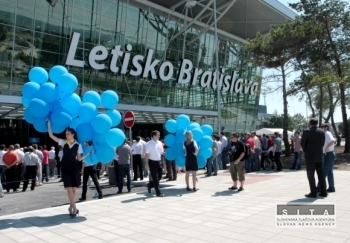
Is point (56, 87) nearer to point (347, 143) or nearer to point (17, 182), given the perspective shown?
point (17, 182)

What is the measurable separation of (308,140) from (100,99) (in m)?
4.84

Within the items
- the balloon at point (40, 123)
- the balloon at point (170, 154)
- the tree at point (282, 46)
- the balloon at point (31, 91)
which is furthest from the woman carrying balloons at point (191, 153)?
the tree at point (282, 46)

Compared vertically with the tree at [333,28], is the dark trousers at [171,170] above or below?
below

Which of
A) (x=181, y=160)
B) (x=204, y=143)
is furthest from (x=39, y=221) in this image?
(x=204, y=143)

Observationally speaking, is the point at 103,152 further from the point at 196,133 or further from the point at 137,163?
the point at 137,163

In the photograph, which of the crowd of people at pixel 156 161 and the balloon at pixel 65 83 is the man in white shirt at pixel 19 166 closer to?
the crowd of people at pixel 156 161

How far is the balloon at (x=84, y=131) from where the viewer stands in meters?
6.80

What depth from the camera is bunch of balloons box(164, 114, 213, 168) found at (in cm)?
974

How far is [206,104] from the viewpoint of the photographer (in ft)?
111

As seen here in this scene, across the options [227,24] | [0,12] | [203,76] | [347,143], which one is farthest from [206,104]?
[0,12]

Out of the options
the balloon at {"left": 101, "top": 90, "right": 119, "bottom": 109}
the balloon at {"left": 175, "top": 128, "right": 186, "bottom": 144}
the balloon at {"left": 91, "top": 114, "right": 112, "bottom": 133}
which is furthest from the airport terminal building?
the balloon at {"left": 91, "top": 114, "right": 112, "bottom": 133}

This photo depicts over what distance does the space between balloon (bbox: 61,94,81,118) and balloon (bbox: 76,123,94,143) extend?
0.29 m

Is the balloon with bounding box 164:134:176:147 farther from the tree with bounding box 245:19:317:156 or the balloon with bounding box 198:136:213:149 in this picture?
the tree with bounding box 245:19:317:156

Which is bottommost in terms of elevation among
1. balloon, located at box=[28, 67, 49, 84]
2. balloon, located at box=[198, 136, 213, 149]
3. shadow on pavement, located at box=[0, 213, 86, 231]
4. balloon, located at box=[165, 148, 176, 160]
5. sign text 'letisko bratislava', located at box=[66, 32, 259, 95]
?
shadow on pavement, located at box=[0, 213, 86, 231]
